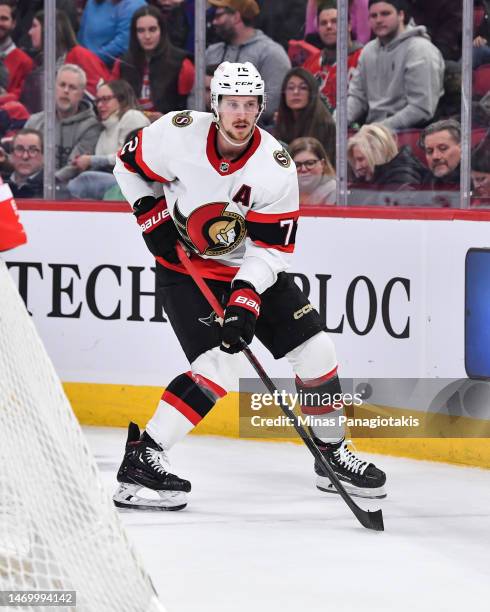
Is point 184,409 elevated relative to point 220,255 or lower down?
lower down

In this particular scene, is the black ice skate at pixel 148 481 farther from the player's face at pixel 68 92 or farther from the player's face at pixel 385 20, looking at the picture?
the player's face at pixel 68 92

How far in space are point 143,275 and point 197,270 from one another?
3.64 feet

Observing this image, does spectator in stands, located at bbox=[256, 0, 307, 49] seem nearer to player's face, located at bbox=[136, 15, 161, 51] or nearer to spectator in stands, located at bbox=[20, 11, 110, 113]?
player's face, located at bbox=[136, 15, 161, 51]

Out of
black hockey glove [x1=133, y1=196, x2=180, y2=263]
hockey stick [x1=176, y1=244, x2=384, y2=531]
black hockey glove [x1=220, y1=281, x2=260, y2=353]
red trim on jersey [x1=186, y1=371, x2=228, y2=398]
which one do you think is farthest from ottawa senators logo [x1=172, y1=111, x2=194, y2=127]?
red trim on jersey [x1=186, y1=371, x2=228, y2=398]

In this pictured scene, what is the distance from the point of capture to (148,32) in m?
5.04

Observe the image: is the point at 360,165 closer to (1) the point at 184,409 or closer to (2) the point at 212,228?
(2) the point at 212,228

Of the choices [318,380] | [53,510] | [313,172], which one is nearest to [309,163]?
[313,172]

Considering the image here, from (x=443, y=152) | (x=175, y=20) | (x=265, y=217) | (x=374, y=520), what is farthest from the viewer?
(x=175, y=20)

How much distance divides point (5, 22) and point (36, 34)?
142mm

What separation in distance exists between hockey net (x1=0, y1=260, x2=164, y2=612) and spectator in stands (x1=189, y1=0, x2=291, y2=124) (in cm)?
270

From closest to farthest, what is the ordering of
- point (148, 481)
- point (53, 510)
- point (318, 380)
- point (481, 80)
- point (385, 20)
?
point (53, 510)
point (148, 481)
point (318, 380)
point (481, 80)
point (385, 20)

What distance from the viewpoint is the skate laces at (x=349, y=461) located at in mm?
3689

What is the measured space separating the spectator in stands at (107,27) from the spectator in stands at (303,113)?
2.14 feet

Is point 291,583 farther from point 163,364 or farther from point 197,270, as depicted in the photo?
point 163,364
